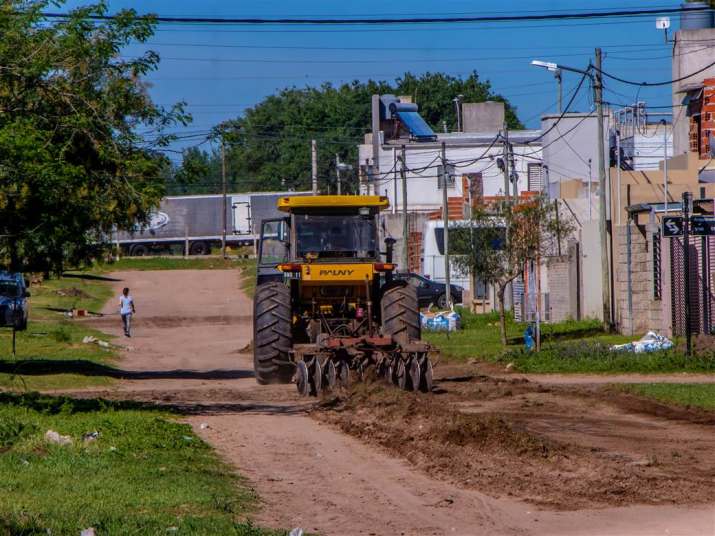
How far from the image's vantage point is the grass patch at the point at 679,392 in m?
18.2

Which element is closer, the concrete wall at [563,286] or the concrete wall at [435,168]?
the concrete wall at [563,286]

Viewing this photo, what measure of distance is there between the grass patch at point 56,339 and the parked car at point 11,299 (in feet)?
1.50

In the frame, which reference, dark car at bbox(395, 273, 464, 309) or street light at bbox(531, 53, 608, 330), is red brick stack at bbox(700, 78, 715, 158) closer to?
street light at bbox(531, 53, 608, 330)

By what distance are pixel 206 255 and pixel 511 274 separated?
61.1m

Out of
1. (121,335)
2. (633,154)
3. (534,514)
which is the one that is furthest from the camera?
(633,154)

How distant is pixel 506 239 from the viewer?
32.1m

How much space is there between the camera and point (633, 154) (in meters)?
49.3

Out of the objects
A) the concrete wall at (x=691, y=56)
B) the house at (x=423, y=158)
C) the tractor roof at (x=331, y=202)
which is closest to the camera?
the tractor roof at (x=331, y=202)

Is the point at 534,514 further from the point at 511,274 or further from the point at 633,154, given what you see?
the point at 633,154

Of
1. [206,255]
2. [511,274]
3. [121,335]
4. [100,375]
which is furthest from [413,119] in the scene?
[100,375]

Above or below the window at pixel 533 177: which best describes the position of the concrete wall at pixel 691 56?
above

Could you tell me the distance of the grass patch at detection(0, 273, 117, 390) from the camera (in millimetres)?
25797

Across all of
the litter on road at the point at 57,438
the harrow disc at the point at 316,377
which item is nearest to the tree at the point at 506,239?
the harrow disc at the point at 316,377

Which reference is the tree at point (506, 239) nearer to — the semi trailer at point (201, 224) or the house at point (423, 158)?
the house at point (423, 158)
